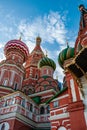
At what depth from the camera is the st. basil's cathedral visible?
1121 cm

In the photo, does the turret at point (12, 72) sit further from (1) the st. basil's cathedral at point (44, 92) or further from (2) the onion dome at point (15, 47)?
(2) the onion dome at point (15, 47)

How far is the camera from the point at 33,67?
33.4 metres

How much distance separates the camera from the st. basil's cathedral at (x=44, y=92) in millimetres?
11211

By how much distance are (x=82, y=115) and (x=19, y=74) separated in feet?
62.0

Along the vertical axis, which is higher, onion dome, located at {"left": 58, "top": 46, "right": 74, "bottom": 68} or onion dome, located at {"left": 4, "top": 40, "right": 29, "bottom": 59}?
onion dome, located at {"left": 4, "top": 40, "right": 29, "bottom": 59}

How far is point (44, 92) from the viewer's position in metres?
24.1

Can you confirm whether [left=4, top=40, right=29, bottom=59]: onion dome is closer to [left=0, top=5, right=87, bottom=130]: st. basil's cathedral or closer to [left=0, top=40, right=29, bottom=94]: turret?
[left=0, top=5, right=87, bottom=130]: st. basil's cathedral

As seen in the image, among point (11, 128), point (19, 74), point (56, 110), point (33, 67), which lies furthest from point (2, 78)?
point (56, 110)

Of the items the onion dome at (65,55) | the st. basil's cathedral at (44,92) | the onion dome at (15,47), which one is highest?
the onion dome at (15,47)

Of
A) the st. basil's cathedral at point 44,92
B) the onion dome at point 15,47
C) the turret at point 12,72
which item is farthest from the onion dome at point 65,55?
the onion dome at point 15,47

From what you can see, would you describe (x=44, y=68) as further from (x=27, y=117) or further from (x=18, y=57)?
(x=27, y=117)

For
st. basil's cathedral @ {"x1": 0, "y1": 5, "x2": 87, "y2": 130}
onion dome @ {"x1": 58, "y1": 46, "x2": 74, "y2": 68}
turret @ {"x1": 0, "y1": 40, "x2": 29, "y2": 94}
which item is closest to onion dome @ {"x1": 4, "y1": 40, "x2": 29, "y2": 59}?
st. basil's cathedral @ {"x1": 0, "y1": 5, "x2": 87, "y2": 130}

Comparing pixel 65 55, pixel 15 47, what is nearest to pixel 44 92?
pixel 65 55

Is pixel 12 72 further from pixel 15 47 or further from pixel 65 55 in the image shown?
pixel 65 55
